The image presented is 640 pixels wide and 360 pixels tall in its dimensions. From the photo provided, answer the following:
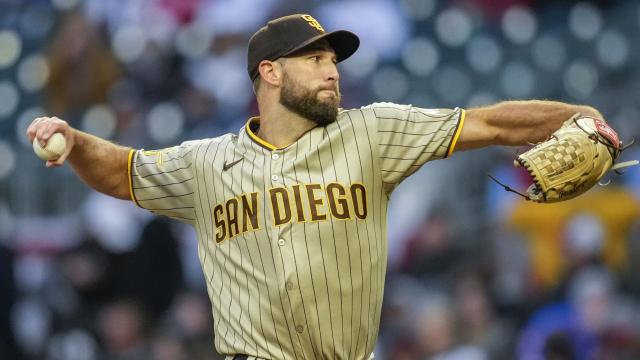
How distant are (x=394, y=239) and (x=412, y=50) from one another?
1.29m

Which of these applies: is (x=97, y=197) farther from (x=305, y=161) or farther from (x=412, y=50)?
(x=305, y=161)

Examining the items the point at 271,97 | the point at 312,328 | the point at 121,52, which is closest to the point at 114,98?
the point at 121,52

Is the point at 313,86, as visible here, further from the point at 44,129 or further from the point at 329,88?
the point at 44,129

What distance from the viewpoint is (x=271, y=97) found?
3533 mm

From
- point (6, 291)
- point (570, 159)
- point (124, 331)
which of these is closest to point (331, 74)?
point (570, 159)

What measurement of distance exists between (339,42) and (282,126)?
0.33 meters

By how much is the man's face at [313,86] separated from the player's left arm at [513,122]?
1.39ft

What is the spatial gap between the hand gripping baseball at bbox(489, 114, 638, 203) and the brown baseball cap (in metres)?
0.69

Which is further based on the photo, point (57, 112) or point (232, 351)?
point (57, 112)

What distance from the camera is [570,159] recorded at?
3156mm

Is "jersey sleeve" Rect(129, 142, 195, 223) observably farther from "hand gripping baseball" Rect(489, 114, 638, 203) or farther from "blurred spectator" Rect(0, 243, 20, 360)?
"blurred spectator" Rect(0, 243, 20, 360)

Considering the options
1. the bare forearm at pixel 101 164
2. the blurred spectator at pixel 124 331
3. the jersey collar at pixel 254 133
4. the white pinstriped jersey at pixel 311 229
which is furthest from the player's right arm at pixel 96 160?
the blurred spectator at pixel 124 331

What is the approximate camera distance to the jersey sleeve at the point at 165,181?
140 inches

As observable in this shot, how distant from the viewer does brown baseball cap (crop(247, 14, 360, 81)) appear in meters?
3.43
